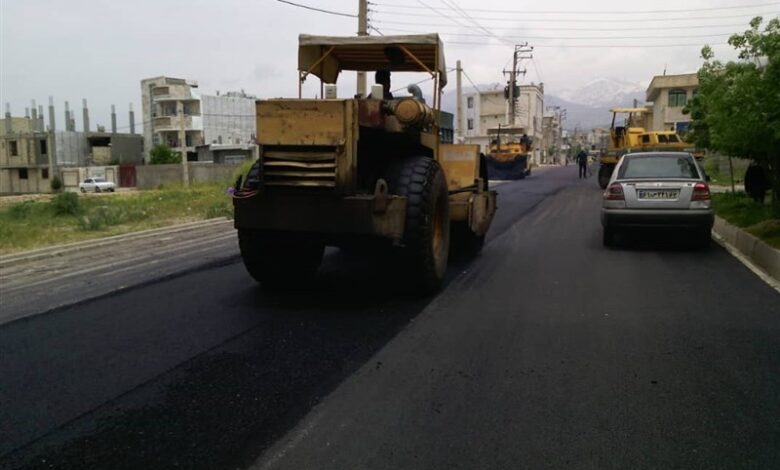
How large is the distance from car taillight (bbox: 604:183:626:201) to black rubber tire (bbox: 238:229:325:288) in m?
5.01

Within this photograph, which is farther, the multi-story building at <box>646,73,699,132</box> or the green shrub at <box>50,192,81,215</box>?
the multi-story building at <box>646,73,699,132</box>

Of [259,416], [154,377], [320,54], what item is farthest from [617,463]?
[320,54]

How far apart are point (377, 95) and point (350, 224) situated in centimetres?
161

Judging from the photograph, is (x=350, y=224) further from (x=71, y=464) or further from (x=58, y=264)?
(x=58, y=264)

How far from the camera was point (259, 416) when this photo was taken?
14.3 ft

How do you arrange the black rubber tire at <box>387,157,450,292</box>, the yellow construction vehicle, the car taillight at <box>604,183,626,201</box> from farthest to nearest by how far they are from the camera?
the yellow construction vehicle → the car taillight at <box>604,183,626,201</box> → the black rubber tire at <box>387,157,450,292</box>

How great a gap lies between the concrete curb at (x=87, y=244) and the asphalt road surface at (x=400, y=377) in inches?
139

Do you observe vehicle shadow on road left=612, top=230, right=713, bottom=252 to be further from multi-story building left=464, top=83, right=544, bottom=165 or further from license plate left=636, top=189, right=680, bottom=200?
multi-story building left=464, top=83, right=544, bottom=165

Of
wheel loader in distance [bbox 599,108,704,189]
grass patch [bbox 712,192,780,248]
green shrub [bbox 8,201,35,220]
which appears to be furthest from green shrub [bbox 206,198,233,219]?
wheel loader in distance [bbox 599,108,704,189]

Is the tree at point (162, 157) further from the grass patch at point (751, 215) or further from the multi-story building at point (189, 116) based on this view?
the grass patch at point (751, 215)

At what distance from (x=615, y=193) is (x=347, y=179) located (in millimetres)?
5936

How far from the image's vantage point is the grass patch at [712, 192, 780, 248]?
10984 mm

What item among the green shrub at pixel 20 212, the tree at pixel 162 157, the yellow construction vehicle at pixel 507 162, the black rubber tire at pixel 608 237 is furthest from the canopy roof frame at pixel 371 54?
the tree at pixel 162 157

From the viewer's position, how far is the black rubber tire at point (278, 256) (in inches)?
301
